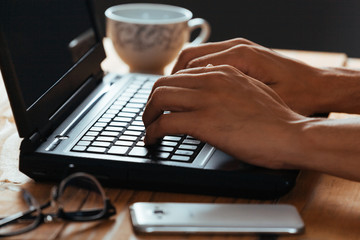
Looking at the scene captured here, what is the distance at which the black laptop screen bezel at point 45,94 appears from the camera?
660 millimetres

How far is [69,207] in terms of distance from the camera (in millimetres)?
614

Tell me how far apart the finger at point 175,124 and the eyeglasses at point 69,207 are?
0.12 m

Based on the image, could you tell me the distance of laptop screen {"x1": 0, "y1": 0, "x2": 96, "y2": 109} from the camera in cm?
69

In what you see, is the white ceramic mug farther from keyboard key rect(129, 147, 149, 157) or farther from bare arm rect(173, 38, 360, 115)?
keyboard key rect(129, 147, 149, 157)

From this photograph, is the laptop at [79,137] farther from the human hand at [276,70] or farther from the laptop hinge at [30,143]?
the human hand at [276,70]

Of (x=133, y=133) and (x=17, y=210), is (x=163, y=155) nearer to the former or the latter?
(x=133, y=133)

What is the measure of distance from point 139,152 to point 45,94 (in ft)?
0.54

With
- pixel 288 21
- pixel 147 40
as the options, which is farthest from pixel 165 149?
pixel 288 21

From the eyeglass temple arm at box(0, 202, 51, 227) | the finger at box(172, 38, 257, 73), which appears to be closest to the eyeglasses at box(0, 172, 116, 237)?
the eyeglass temple arm at box(0, 202, 51, 227)

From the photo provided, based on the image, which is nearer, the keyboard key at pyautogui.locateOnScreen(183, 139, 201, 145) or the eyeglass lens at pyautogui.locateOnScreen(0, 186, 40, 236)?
the eyeglass lens at pyautogui.locateOnScreen(0, 186, 40, 236)

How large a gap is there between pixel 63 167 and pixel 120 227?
12 centimetres

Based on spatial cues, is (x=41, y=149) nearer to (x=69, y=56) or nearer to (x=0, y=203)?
(x=0, y=203)

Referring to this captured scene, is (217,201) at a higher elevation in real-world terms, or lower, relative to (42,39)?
lower

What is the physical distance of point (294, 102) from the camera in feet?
2.81
